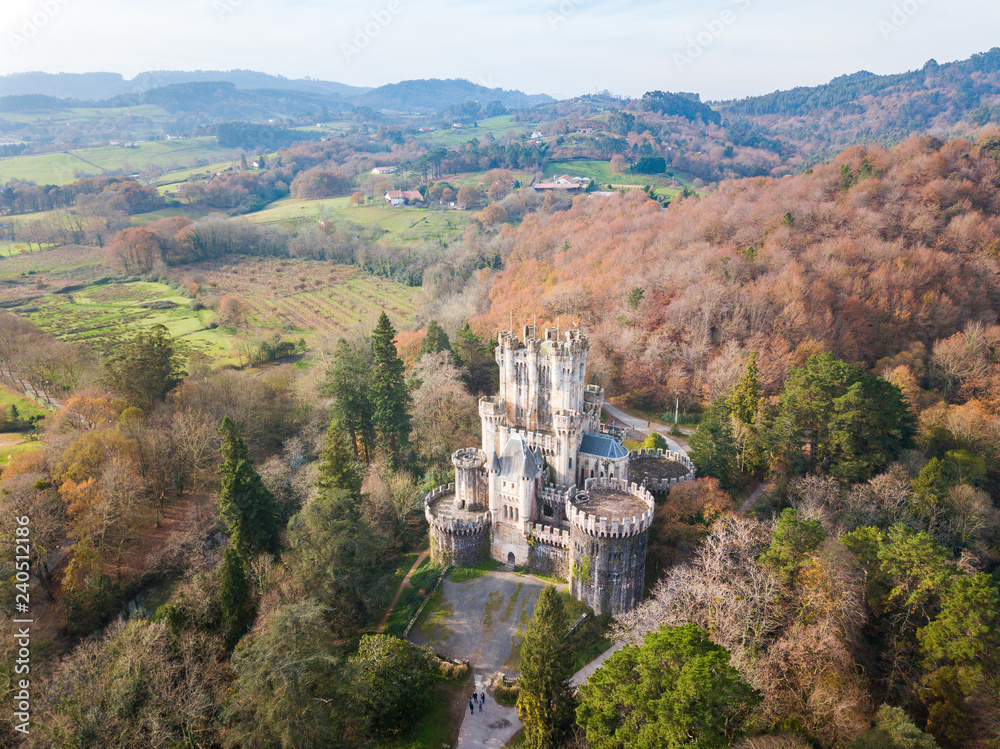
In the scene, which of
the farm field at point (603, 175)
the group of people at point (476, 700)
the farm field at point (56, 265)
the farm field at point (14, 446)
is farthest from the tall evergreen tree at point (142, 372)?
the farm field at point (603, 175)

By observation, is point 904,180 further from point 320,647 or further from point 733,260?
point 320,647

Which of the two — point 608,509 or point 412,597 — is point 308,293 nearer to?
point 412,597

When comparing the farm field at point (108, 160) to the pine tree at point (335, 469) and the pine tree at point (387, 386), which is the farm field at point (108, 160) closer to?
the pine tree at point (387, 386)

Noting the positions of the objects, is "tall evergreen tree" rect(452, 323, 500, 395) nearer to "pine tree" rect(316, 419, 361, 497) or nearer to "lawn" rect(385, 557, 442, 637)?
"pine tree" rect(316, 419, 361, 497)

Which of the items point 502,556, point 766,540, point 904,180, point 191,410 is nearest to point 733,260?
point 904,180

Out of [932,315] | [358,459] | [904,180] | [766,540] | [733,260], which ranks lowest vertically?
[358,459]

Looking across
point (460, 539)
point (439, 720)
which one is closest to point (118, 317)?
point (460, 539)
